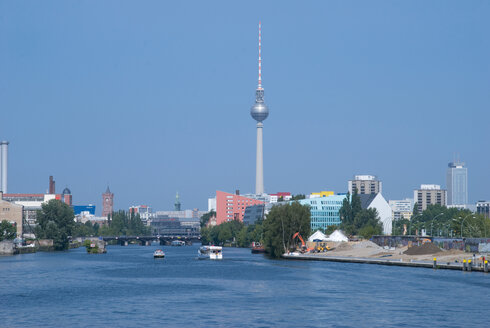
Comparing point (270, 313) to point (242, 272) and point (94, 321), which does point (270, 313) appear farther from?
point (242, 272)

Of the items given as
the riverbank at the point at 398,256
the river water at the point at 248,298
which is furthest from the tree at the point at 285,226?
the river water at the point at 248,298

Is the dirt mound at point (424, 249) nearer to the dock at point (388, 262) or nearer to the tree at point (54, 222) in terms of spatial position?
the dock at point (388, 262)

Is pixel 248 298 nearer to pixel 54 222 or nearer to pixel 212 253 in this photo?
pixel 212 253

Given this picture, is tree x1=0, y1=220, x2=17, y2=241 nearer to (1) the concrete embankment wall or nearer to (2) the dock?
(2) the dock

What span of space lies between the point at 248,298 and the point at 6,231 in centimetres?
12545

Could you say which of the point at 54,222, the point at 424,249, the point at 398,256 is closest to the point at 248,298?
the point at 398,256

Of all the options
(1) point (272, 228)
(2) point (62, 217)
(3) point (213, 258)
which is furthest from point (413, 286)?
(2) point (62, 217)

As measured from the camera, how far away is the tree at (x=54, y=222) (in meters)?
193

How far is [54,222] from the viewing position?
634 ft

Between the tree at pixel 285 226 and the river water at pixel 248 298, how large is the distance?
32.6 m

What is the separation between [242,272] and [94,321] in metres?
49.5

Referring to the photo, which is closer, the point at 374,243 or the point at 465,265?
the point at 465,265

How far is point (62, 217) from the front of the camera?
194250 millimetres

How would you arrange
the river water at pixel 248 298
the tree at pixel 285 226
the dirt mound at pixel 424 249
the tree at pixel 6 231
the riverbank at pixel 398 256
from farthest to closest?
1. the tree at pixel 6 231
2. the tree at pixel 285 226
3. the dirt mound at pixel 424 249
4. the riverbank at pixel 398 256
5. the river water at pixel 248 298
